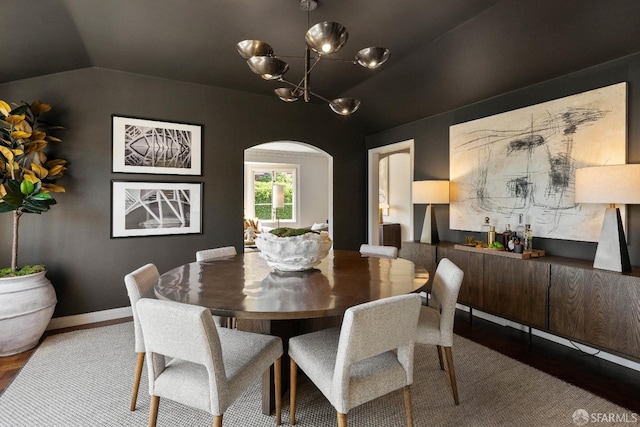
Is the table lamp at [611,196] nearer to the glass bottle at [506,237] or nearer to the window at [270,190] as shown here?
the glass bottle at [506,237]

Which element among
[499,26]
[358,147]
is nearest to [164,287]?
[499,26]

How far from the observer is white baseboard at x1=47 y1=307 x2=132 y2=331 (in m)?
3.26

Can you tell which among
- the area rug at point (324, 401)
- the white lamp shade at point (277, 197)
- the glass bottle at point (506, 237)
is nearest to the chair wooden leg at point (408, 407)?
the area rug at point (324, 401)

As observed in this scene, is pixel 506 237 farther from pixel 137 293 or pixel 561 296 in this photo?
pixel 137 293

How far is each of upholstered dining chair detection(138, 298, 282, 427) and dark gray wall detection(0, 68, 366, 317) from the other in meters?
2.43

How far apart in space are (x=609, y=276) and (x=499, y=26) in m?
1.98

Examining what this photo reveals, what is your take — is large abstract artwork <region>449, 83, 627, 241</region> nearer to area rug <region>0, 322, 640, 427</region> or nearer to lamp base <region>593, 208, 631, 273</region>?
lamp base <region>593, 208, 631, 273</region>

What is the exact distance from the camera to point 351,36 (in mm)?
2807

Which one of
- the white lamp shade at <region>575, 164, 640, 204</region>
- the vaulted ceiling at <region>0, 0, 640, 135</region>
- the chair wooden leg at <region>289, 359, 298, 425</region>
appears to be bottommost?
the chair wooden leg at <region>289, 359, 298, 425</region>

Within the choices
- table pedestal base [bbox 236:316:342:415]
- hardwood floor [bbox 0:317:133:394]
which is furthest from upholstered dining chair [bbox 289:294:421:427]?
hardwood floor [bbox 0:317:133:394]

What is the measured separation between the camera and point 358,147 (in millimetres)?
5176

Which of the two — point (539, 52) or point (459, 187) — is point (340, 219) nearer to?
point (459, 187)

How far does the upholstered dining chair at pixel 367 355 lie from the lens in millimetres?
1326

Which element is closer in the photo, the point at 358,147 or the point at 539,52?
the point at 539,52
